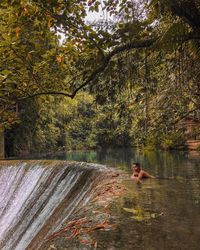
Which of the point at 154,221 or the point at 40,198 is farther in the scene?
the point at 40,198

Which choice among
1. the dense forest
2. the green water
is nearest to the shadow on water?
the green water

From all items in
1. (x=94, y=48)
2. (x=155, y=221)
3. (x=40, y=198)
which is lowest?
(x=40, y=198)

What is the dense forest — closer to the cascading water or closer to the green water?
the green water

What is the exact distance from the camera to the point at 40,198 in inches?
350

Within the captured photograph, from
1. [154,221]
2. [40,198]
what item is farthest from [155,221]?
[40,198]

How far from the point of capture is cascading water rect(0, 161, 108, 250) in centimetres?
717

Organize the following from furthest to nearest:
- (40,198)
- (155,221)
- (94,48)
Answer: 1. (40,198)
2. (94,48)
3. (155,221)

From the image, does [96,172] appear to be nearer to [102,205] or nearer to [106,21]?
[102,205]

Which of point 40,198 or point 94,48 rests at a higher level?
point 94,48

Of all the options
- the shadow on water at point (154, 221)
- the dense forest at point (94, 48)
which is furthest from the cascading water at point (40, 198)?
the dense forest at point (94, 48)

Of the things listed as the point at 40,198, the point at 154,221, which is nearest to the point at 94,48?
the point at 154,221

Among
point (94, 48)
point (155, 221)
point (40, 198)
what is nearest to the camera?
point (155, 221)

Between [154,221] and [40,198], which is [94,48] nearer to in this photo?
[154,221]

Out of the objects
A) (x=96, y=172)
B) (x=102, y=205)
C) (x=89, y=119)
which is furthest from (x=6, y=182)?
(x=89, y=119)
